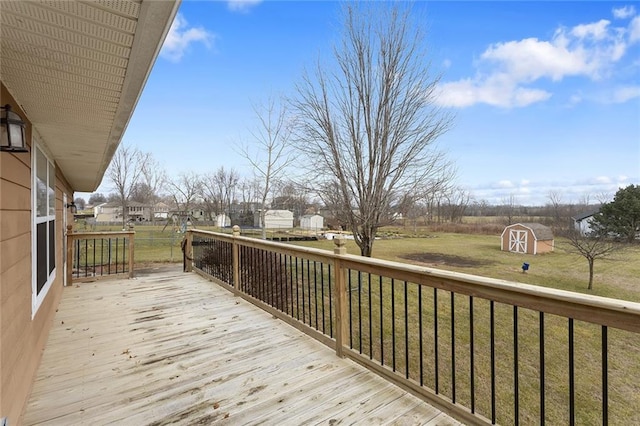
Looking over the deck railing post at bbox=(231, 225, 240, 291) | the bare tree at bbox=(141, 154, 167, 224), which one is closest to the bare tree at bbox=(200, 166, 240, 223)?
the bare tree at bbox=(141, 154, 167, 224)

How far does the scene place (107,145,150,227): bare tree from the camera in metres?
18.6

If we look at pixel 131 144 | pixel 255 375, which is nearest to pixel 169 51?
pixel 255 375

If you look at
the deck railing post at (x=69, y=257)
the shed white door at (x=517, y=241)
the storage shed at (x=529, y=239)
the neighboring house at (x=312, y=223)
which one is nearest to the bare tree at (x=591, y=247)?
the storage shed at (x=529, y=239)

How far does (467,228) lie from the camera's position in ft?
112

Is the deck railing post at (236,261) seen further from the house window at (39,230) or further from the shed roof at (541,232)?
the shed roof at (541,232)

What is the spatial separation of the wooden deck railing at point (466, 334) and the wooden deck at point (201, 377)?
0.22 metres

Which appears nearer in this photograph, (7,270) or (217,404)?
(7,270)

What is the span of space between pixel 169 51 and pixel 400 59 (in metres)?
4.94

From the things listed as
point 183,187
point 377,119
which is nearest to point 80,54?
point 377,119

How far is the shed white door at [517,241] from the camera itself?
20.2 metres

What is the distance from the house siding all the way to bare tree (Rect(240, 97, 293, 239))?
8.87m

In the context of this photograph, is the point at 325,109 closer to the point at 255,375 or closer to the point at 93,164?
the point at 93,164

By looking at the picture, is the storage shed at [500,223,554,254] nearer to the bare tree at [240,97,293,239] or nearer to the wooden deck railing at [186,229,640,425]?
the wooden deck railing at [186,229,640,425]

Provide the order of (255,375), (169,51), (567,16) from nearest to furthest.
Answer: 1. (255,375)
2. (169,51)
3. (567,16)
